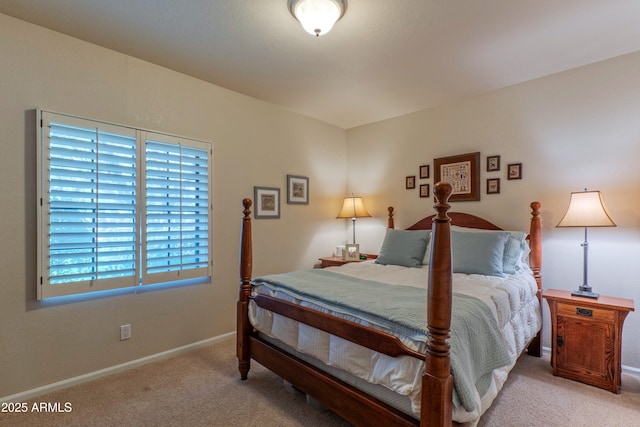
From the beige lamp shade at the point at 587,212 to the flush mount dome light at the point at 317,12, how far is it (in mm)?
2244

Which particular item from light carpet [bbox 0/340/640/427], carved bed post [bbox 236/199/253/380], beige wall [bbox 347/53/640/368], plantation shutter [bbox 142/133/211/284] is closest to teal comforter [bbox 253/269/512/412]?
carved bed post [bbox 236/199/253/380]

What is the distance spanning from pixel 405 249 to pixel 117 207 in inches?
100

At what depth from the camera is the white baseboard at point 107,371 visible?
2.09 m

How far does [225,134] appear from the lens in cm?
315

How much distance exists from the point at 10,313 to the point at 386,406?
7.98 feet

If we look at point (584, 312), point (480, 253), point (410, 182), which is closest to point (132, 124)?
point (410, 182)

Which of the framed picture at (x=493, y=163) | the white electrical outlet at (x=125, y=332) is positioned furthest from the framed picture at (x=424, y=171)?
the white electrical outlet at (x=125, y=332)

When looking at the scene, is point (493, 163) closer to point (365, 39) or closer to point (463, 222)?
point (463, 222)

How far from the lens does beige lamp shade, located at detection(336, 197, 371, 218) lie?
4.03 m

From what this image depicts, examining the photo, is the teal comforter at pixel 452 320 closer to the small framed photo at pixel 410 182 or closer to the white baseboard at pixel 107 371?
the white baseboard at pixel 107 371

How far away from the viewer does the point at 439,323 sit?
1240mm

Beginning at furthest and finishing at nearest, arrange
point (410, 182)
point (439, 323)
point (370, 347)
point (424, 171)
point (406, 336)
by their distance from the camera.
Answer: point (410, 182), point (424, 171), point (370, 347), point (406, 336), point (439, 323)

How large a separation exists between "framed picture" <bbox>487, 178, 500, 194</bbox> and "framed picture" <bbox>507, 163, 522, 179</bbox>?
0.12 metres

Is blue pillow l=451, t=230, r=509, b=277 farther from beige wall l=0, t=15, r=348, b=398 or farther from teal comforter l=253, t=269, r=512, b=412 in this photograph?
beige wall l=0, t=15, r=348, b=398
